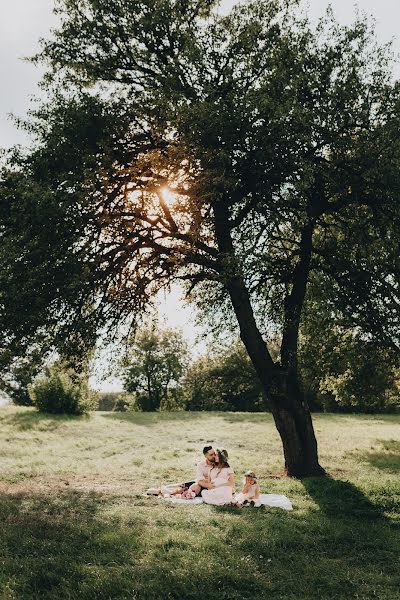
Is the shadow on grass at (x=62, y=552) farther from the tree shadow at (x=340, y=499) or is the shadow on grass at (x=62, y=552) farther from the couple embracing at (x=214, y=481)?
the tree shadow at (x=340, y=499)

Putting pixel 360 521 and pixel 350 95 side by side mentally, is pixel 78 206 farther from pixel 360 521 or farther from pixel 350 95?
pixel 360 521

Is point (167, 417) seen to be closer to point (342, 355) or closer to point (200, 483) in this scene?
point (342, 355)

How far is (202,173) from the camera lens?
1370 cm

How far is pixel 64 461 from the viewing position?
2173 centimetres

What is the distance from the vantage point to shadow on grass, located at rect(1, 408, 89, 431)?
101 ft

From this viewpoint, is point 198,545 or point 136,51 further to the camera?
point 136,51

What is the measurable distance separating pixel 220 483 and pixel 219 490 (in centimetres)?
43

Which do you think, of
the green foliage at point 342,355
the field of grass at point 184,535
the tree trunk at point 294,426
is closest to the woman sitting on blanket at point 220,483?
the field of grass at point 184,535

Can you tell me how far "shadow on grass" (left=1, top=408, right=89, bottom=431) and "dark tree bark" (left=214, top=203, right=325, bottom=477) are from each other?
1853 centimetres

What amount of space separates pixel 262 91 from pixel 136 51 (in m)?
5.84

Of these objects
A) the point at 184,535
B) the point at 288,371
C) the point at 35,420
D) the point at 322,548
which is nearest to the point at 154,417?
the point at 35,420

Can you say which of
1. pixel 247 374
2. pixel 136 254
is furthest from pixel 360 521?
pixel 247 374

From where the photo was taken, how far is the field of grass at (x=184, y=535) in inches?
281

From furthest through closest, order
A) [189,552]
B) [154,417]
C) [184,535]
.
Answer: [154,417], [184,535], [189,552]
